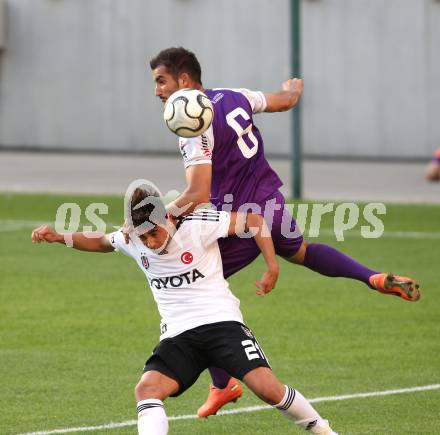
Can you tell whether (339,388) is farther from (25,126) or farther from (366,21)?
(25,126)

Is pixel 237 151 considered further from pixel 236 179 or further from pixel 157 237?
pixel 157 237

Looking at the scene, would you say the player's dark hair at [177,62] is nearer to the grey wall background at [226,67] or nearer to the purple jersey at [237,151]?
the purple jersey at [237,151]

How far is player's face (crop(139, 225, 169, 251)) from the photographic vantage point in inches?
294

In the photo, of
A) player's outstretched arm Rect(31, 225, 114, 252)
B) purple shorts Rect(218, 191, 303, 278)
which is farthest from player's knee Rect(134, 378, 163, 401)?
purple shorts Rect(218, 191, 303, 278)

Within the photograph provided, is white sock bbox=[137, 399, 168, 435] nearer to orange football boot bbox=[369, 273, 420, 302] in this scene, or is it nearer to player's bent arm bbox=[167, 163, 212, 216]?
player's bent arm bbox=[167, 163, 212, 216]

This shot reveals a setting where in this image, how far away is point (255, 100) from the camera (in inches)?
358

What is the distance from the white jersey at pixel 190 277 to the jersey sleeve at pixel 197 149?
0.85 meters

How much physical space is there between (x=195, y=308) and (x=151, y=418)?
0.70m

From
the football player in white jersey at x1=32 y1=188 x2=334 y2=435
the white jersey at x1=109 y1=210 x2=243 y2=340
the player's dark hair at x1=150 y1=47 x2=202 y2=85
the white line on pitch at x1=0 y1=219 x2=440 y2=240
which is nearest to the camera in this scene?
the football player in white jersey at x1=32 y1=188 x2=334 y2=435

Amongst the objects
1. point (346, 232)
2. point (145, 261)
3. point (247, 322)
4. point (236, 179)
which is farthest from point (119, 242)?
point (346, 232)

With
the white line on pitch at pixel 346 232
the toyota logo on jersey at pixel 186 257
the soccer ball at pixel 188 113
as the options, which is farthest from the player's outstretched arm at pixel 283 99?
the white line on pitch at pixel 346 232

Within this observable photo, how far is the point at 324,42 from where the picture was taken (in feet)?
104

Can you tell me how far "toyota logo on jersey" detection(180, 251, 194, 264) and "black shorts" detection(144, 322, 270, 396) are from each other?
0.37m

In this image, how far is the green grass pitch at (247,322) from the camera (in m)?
9.09
